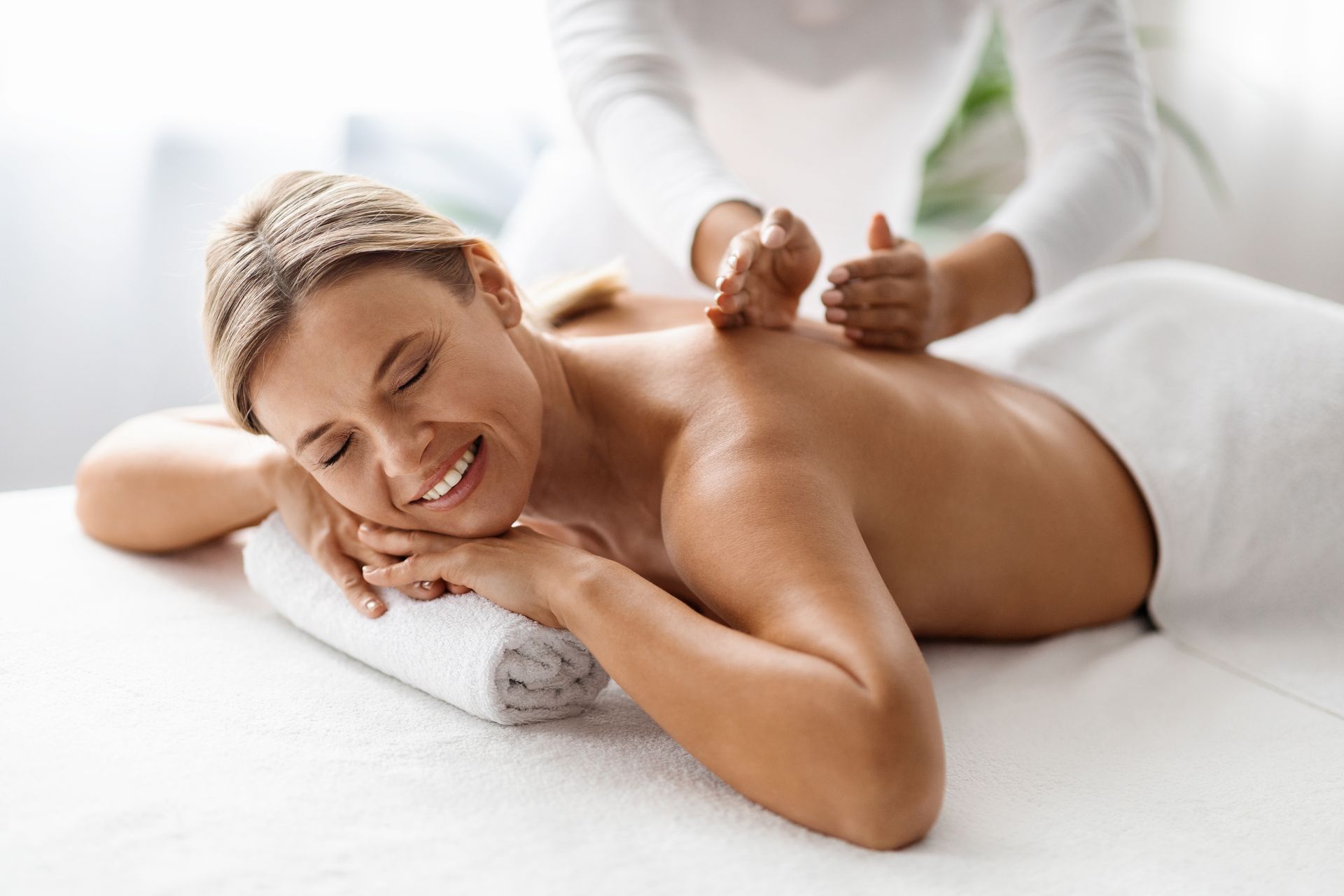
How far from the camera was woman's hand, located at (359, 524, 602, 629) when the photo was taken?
1063 millimetres

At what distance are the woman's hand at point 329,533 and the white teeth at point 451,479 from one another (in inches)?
3.7

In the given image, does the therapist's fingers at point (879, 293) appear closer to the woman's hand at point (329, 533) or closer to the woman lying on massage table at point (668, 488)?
the woman lying on massage table at point (668, 488)

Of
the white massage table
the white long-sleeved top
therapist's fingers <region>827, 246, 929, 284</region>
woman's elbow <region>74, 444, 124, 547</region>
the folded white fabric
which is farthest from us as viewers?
the white long-sleeved top

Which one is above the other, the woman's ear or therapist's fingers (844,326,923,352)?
the woman's ear

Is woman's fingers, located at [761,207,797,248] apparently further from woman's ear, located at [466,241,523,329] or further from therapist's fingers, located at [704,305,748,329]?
woman's ear, located at [466,241,523,329]

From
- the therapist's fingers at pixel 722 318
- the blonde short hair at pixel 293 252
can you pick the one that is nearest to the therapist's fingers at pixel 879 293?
the therapist's fingers at pixel 722 318

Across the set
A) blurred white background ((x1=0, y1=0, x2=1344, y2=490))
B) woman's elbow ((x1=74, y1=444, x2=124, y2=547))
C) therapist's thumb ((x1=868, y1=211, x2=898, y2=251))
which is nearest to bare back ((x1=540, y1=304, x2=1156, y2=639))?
therapist's thumb ((x1=868, y1=211, x2=898, y2=251))

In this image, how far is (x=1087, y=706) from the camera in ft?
3.89

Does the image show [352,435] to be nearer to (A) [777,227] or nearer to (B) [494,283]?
(B) [494,283]

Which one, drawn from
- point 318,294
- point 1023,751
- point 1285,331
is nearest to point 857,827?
point 1023,751

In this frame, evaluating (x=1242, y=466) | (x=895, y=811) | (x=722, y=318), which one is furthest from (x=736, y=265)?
(x=1242, y=466)

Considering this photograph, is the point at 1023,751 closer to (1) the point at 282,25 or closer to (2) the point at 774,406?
(2) the point at 774,406

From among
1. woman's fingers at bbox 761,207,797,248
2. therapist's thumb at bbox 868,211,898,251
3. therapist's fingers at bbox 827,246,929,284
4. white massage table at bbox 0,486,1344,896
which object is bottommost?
white massage table at bbox 0,486,1344,896

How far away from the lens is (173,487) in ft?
4.58
